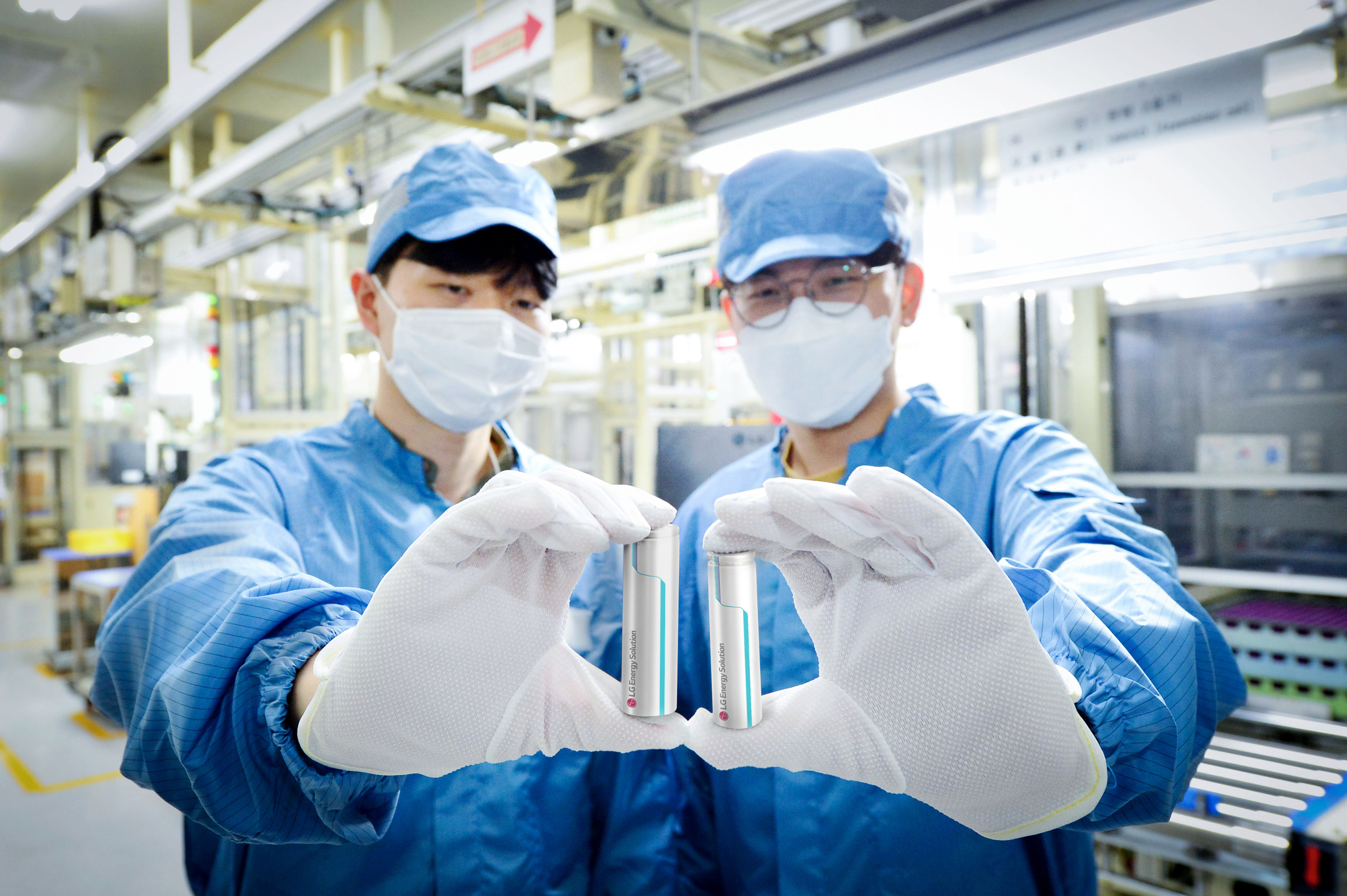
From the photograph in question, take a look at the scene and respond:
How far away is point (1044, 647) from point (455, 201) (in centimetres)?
116

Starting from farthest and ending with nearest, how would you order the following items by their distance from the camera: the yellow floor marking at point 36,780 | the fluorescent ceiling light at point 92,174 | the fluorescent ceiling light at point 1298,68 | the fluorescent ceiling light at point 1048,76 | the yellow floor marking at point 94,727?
the yellow floor marking at point 94,727
the yellow floor marking at point 36,780
the fluorescent ceiling light at point 92,174
the fluorescent ceiling light at point 1298,68
the fluorescent ceiling light at point 1048,76

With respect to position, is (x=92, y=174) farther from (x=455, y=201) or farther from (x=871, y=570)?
(x=871, y=570)

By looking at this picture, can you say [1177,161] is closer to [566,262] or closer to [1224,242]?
[1224,242]

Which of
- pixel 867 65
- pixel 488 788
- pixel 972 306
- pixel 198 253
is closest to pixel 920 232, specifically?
pixel 972 306

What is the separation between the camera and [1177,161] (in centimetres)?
179

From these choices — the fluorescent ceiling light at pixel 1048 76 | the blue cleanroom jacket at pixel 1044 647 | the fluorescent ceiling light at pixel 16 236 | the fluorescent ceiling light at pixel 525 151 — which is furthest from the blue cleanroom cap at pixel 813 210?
the fluorescent ceiling light at pixel 16 236

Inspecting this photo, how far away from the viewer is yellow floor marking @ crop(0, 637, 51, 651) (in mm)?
6626

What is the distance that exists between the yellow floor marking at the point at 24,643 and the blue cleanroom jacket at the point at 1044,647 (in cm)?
782

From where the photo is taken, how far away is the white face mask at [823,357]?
4.63 ft

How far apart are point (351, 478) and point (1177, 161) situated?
1957 millimetres

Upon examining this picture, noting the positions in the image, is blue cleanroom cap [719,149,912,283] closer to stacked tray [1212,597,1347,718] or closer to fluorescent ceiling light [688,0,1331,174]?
fluorescent ceiling light [688,0,1331,174]

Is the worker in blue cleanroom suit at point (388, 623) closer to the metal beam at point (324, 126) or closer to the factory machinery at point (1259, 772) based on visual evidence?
the metal beam at point (324, 126)

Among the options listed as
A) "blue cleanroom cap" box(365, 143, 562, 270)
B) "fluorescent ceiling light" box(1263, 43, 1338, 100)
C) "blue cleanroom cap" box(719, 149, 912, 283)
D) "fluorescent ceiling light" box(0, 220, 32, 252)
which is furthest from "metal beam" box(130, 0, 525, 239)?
"fluorescent ceiling light" box(1263, 43, 1338, 100)

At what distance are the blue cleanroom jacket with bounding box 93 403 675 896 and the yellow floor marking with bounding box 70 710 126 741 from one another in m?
4.41
